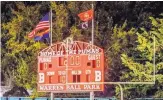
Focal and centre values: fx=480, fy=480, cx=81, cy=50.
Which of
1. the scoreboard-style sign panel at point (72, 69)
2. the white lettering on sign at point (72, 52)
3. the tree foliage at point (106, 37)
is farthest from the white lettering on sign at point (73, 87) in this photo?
the tree foliage at point (106, 37)

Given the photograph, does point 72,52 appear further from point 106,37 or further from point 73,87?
point 106,37

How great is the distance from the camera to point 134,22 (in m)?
4.73

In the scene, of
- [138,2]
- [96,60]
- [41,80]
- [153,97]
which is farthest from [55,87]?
[138,2]

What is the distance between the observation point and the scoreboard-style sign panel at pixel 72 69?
3830 millimetres

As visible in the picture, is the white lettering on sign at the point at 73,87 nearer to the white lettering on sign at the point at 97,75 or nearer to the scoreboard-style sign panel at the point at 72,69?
the scoreboard-style sign panel at the point at 72,69

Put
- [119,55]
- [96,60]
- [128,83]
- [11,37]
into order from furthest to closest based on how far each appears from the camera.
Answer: [11,37]
[119,55]
[128,83]
[96,60]

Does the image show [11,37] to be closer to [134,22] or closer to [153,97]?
[134,22]

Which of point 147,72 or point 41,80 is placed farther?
point 147,72

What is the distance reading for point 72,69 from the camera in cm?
388

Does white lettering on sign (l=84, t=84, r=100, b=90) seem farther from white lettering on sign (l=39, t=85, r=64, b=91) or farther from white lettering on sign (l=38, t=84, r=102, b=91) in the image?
white lettering on sign (l=39, t=85, r=64, b=91)

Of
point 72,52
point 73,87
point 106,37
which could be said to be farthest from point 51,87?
point 106,37

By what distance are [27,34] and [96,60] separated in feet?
4.43

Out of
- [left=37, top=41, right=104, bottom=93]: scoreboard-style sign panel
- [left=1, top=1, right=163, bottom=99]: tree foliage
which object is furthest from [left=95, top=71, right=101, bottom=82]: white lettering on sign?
[left=1, top=1, right=163, bottom=99]: tree foliage

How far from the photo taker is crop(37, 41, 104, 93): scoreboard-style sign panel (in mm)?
3830
